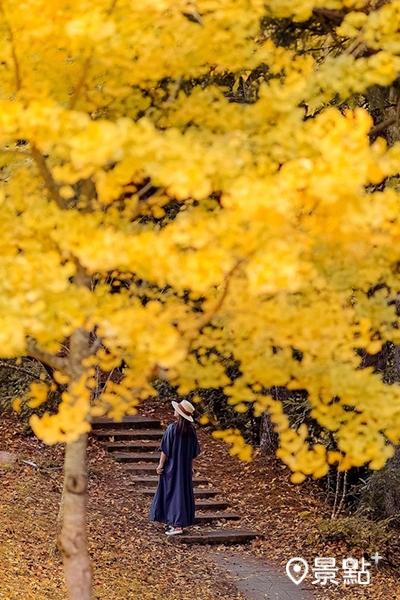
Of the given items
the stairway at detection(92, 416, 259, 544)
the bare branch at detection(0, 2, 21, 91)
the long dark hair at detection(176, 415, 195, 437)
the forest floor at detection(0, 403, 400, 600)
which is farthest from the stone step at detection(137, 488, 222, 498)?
the bare branch at detection(0, 2, 21, 91)

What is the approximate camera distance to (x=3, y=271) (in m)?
3.93

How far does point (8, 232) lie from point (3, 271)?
0.60 meters

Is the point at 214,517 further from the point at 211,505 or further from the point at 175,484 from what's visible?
the point at 175,484

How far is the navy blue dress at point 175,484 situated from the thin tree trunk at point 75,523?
14.5 feet

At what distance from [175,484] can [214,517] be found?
1072mm

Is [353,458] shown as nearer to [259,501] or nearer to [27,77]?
[27,77]

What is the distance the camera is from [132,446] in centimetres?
1227

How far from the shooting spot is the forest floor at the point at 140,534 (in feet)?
26.1

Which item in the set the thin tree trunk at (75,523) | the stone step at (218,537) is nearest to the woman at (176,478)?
the stone step at (218,537)

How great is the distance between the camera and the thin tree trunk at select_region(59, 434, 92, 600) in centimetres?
510

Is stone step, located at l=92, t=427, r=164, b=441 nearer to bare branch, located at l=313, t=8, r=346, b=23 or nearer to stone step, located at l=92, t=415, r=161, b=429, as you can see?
stone step, located at l=92, t=415, r=161, b=429

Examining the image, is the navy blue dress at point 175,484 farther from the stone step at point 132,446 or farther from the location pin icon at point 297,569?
the stone step at point 132,446

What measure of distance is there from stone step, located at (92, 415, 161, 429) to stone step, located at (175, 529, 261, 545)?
131 inches

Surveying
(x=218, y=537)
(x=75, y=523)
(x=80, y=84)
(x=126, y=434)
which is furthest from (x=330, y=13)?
(x=126, y=434)
